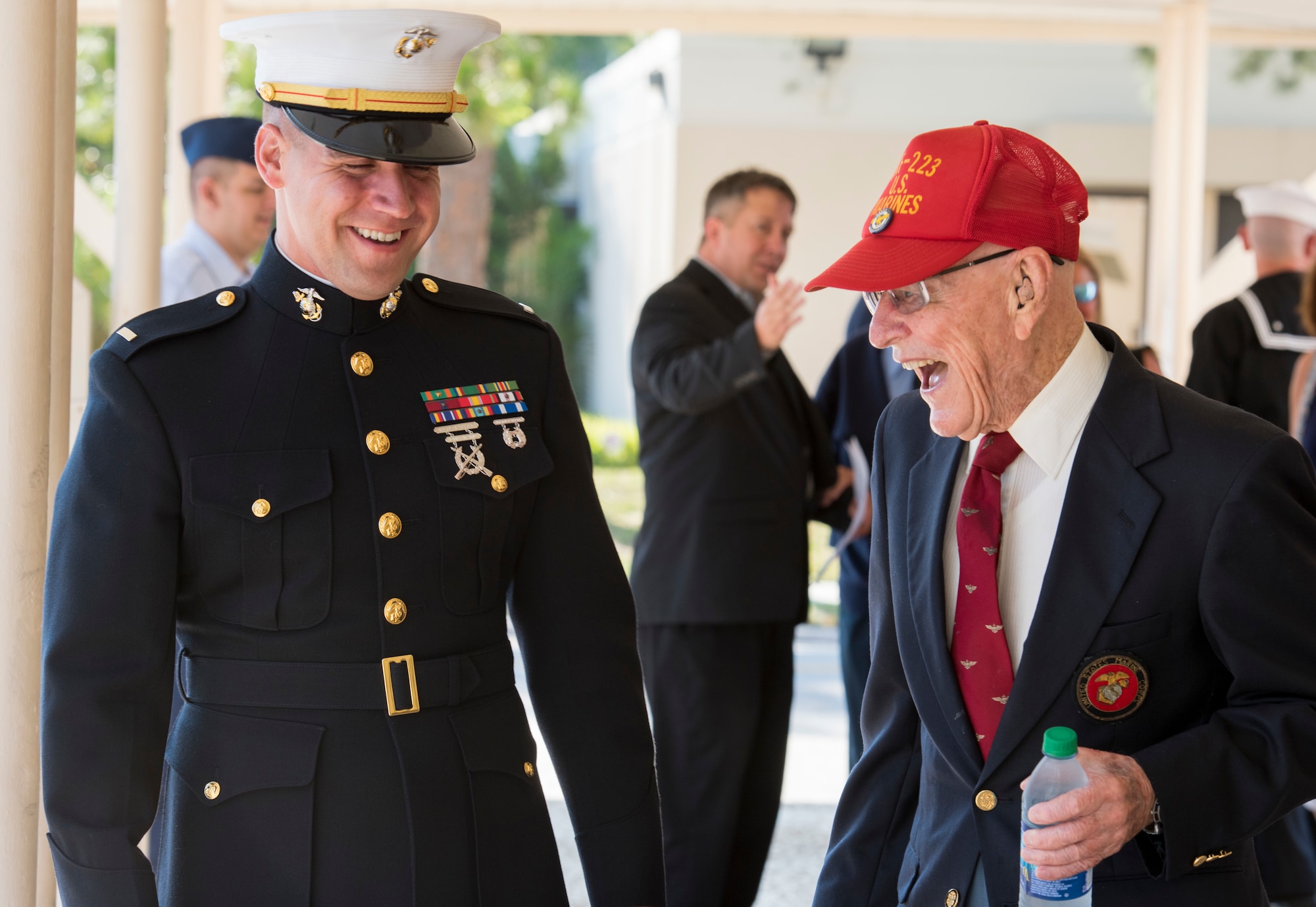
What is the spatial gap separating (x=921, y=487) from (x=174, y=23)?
423cm

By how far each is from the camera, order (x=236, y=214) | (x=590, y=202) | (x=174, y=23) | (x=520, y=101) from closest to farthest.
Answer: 1. (x=236, y=214)
2. (x=174, y=23)
3. (x=520, y=101)
4. (x=590, y=202)

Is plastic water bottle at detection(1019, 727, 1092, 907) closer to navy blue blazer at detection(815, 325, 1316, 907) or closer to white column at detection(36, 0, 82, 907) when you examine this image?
navy blue blazer at detection(815, 325, 1316, 907)

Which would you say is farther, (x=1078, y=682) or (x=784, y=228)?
(x=784, y=228)

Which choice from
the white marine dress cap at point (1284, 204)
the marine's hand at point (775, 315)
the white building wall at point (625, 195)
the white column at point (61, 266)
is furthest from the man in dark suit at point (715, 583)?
the white building wall at point (625, 195)

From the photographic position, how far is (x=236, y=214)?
4371 millimetres

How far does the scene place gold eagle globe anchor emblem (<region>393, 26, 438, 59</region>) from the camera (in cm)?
184

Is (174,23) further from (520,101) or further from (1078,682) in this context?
(520,101)

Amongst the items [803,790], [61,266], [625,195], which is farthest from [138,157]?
[625,195]

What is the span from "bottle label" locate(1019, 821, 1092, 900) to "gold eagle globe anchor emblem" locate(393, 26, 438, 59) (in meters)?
1.21

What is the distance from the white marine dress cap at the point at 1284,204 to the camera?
5.15 meters

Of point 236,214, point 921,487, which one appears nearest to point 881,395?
point 236,214

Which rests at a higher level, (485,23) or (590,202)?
(590,202)

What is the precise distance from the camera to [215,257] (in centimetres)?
428

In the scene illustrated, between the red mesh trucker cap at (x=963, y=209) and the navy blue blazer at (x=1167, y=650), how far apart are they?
0.21 metres
